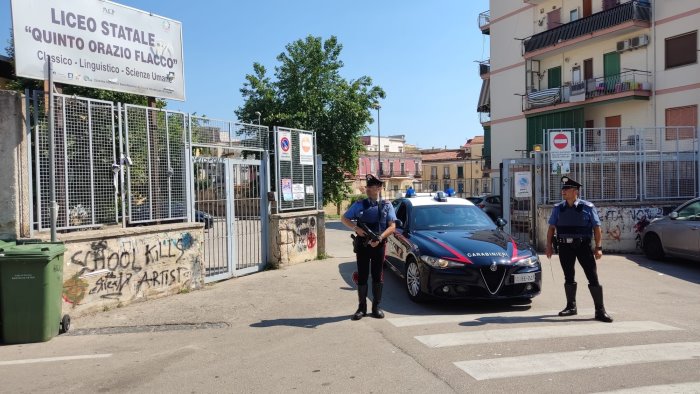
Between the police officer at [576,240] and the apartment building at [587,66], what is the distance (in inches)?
827

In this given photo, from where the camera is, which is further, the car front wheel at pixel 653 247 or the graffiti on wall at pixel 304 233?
the car front wheel at pixel 653 247

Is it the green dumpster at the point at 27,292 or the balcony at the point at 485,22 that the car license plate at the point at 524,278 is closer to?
the green dumpster at the point at 27,292

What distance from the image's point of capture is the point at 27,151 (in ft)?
22.2

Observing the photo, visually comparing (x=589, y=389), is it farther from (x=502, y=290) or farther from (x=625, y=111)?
(x=625, y=111)

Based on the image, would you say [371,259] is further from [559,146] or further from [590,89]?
[590,89]

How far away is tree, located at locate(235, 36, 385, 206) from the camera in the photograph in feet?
105

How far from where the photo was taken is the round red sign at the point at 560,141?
13.5 meters

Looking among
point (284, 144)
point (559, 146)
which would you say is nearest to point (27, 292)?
point (284, 144)

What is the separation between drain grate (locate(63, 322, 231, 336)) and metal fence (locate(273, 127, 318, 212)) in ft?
15.0

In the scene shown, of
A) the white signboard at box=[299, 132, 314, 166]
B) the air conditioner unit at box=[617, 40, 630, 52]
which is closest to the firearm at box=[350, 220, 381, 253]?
the white signboard at box=[299, 132, 314, 166]

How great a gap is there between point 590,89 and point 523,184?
16444 mm

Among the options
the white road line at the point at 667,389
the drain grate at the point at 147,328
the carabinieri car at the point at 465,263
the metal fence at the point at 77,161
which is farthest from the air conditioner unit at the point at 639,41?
the drain grate at the point at 147,328

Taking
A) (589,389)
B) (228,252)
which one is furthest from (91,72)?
(589,389)

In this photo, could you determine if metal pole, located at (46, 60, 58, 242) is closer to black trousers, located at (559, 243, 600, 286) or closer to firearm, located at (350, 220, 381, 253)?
firearm, located at (350, 220, 381, 253)
